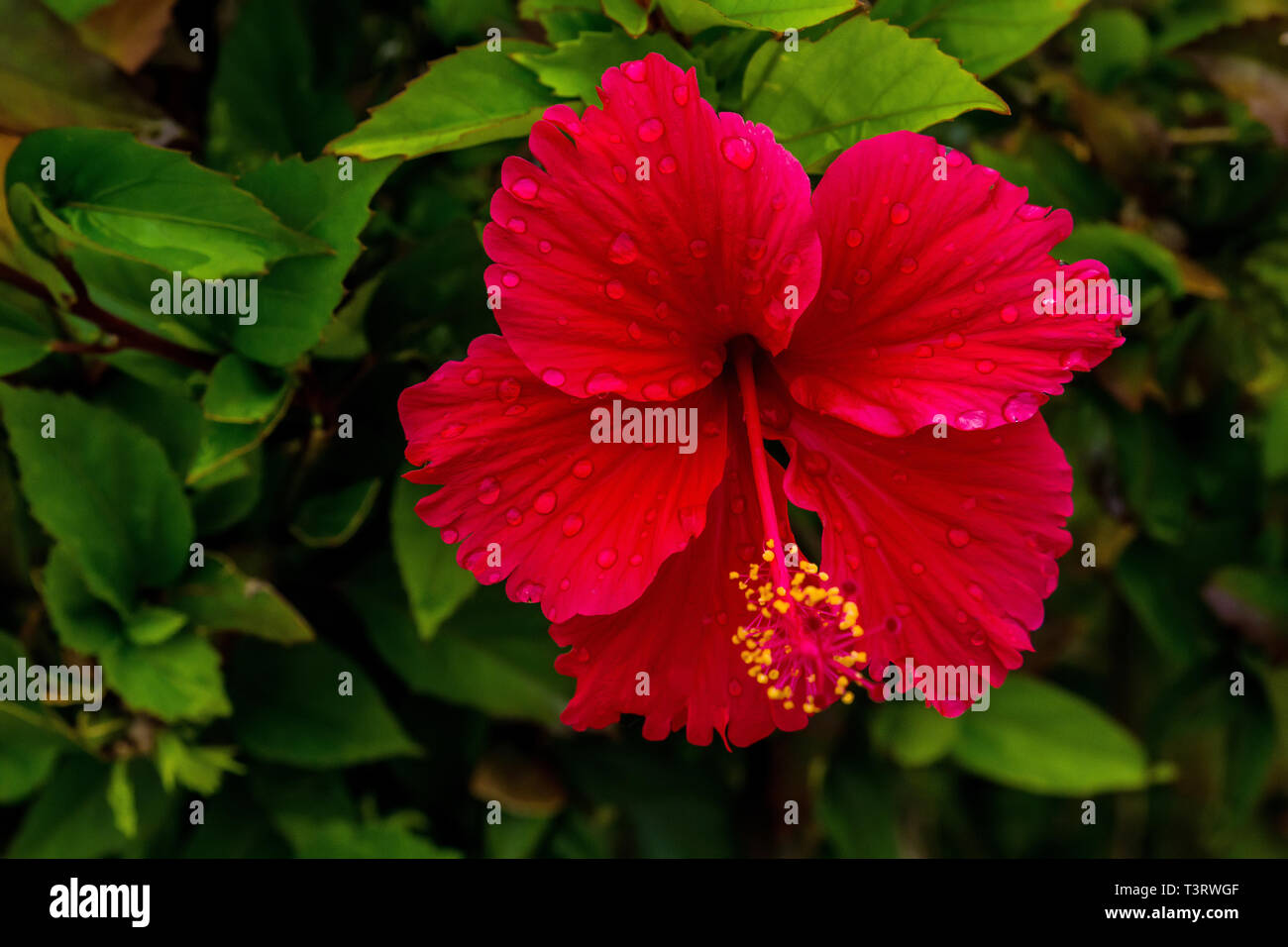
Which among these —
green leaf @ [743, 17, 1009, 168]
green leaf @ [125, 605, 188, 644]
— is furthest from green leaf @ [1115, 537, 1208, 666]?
green leaf @ [125, 605, 188, 644]

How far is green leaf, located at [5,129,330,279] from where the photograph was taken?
2.46 feet

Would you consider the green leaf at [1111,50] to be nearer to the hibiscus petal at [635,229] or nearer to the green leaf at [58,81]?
the hibiscus petal at [635,229]

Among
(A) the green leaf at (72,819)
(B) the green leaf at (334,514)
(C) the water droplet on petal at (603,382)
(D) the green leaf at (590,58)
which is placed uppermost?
(D) the green leaf at (590,58)

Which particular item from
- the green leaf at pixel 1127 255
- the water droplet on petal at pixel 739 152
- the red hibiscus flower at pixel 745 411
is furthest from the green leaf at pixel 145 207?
the green leaf at pixel 1127 255

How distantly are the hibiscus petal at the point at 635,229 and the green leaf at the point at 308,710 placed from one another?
1.84ft

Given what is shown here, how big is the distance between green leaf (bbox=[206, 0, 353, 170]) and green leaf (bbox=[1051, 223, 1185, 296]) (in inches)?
30.1

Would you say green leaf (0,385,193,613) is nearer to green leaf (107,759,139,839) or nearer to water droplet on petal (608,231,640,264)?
green leaf (107,759,139,839)

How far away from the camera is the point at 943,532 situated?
0.71 meters

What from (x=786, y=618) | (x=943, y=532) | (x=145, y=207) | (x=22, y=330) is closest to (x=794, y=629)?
(x=786, y=618)

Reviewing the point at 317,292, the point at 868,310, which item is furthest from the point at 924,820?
the point at 317,292

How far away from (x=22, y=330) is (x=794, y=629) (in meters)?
0.72

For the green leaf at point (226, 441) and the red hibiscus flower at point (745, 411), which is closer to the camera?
the red hibiscus flower at point (745, 411)

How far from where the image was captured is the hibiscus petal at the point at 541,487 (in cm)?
67

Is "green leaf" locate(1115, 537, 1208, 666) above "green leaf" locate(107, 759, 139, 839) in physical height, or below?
above
